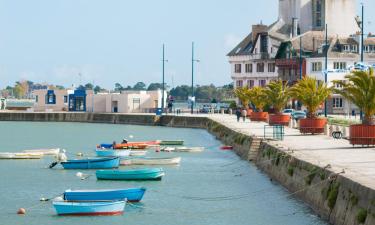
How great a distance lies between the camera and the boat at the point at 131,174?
6047cm

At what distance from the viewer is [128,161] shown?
73.9 meters

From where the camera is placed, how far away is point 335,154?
54844 mm

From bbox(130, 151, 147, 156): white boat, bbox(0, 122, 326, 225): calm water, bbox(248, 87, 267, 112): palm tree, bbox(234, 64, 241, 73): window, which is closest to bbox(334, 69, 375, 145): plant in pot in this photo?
bbox(0, 122, 326, 225): calm water

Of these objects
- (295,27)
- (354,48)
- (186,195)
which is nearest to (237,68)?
(295,27)

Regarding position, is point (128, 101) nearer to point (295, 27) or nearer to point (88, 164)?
point (295, 27)

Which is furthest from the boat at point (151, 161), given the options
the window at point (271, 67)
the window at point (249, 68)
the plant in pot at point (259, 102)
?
the window at point (249, 68)

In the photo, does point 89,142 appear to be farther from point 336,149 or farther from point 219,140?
point 336,149

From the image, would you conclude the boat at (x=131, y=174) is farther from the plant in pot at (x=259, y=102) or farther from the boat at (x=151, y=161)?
the plant in pot at (x=259, y=102)

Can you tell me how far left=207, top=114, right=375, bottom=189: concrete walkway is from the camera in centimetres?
4209

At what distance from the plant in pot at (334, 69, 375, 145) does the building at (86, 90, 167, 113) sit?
110m

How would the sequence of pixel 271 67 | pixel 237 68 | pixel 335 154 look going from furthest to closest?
pixel 237 68
pixel 271 67
pixel 335 154

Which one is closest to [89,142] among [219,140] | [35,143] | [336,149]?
[35,143]

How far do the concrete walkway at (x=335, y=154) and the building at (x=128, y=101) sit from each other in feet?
309

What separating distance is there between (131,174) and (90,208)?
15.2 metres
